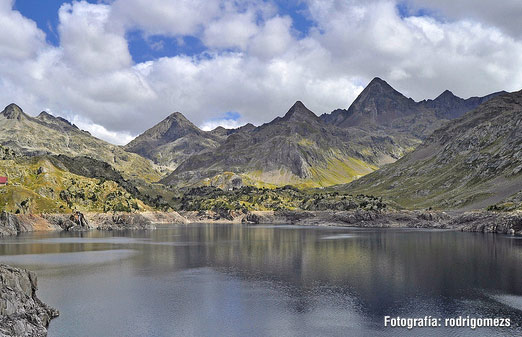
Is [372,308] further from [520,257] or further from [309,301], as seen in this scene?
[520,257]

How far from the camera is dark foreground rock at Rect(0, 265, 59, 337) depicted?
46925 mm

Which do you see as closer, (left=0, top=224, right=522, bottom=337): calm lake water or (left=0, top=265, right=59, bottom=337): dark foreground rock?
(left=0, top=265, right=59, bottom=337): dark foreground rock

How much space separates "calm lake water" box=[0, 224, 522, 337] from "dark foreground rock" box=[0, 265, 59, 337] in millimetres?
2612

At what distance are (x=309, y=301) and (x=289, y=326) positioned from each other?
538 inches

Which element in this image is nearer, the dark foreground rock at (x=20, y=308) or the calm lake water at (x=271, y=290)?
the dark foreground rock at (x=20, y=308)

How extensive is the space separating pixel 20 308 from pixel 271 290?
42639 mm

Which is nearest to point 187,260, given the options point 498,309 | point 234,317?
point 234,317

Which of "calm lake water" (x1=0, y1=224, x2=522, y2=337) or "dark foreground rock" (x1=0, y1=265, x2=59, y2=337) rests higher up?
"dark foreground rock" (x1=0, y1=265, x2=59, y2=337)

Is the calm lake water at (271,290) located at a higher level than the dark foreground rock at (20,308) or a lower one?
lower

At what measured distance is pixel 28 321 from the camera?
50219 mm

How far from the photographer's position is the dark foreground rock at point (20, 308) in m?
46.9

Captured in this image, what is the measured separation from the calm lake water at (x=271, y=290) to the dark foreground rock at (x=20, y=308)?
2.61 metres

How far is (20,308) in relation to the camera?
165ft

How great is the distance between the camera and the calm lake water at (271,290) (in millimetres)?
55750
